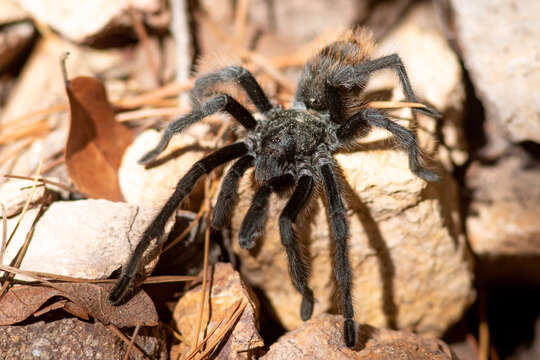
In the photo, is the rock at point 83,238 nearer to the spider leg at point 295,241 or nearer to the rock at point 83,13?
the spider leg at point 295,241

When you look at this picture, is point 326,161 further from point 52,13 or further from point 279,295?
point 52,13

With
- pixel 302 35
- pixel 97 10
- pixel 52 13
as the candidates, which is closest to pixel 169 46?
pixel 97 10

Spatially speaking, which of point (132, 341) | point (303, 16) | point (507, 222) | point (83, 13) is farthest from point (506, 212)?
point (83, 13)

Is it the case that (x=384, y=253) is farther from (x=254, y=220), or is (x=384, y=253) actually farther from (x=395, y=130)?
(x=254, y=220)

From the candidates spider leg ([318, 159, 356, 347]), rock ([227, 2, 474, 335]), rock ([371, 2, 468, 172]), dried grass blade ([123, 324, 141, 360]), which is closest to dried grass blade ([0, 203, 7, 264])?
dried grass blade ([123, 324, 141, 360])

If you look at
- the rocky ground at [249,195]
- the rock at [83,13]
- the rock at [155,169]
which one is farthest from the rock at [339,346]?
the rock at [83,13]
